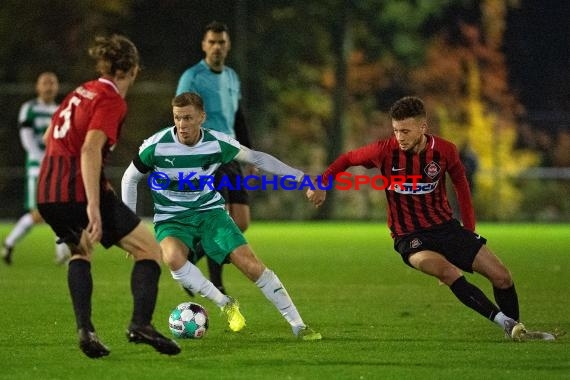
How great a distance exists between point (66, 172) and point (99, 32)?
19740 millimetres

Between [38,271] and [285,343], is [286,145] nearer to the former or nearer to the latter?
[38,271]

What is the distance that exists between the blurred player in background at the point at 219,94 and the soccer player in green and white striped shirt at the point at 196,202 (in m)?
1.87

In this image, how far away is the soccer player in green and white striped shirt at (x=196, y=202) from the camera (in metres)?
7.68

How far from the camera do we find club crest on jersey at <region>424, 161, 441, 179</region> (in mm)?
7938

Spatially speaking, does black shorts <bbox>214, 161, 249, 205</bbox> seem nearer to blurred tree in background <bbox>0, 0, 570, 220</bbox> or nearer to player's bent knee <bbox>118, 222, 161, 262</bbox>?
player's bent knee <bbox>118, 222, 161, 262</bbox>

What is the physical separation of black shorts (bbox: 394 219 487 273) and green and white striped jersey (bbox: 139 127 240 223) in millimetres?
1255

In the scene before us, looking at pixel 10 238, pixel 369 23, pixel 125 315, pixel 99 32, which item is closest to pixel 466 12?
pixel 369 23

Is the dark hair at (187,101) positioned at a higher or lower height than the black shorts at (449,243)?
higher

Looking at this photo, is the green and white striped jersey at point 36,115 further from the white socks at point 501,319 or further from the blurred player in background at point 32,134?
the white socks at point 501,319

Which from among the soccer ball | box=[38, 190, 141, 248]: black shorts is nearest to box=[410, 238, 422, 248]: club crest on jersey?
the soccer ball

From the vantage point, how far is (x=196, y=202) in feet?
26.3

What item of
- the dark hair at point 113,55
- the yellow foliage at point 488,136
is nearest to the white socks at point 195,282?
the dark hair at point 113,55

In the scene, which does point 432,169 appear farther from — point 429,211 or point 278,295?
point 278,295

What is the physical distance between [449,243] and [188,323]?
5.59ft
